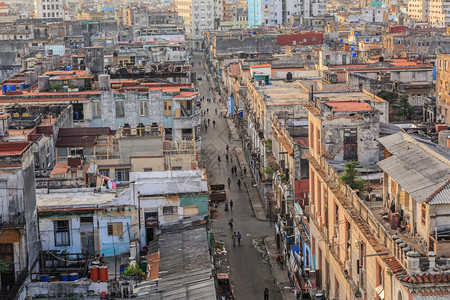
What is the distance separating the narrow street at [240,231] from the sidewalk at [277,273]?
1.05 feet

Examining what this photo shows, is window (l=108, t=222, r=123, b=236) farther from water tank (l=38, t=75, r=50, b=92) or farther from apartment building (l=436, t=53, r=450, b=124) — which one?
apartment building (l=436, t=53, r=450, b=124)

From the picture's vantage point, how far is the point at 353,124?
4462 cm

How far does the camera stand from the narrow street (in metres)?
50.5

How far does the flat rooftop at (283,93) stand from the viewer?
7344cm

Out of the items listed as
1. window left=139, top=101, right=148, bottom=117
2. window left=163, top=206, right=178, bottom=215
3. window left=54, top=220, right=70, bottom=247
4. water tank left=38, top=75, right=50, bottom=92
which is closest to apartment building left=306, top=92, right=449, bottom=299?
window left=163, top=206, right=178, bottom=215

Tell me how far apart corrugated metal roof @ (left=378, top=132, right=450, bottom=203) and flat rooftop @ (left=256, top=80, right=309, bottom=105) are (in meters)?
36.5

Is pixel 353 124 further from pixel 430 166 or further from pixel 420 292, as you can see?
pixel 420 292

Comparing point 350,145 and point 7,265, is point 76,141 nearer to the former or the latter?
point 350,145

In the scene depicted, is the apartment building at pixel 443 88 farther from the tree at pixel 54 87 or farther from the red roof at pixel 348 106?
the red roof at pixel 348 106

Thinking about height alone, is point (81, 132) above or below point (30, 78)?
below

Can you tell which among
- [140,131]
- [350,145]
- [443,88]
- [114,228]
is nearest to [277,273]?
[350,145]

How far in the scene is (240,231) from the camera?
202 feet

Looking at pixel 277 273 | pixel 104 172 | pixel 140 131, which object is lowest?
pixel 277 273

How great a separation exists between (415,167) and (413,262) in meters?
6.12
